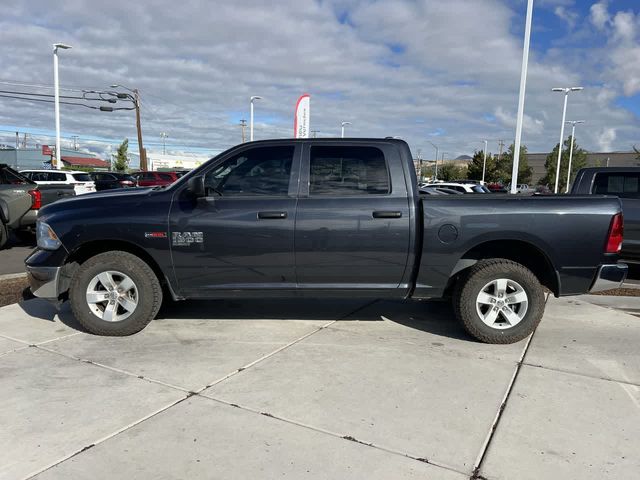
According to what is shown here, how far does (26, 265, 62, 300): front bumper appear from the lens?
4641 mm

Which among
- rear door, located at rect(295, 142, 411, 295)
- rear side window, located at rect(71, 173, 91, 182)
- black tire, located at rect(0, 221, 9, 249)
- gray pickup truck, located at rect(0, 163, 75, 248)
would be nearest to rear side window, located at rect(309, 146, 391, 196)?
rear door, located at rect(295, 142, 411, 295)

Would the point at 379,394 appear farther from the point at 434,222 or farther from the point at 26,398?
the point at 26,398

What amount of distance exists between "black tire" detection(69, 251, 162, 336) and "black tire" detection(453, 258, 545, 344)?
2.88m

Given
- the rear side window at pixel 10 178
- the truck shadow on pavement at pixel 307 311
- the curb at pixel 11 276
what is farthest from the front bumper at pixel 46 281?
the rear side window at pixel 10 178

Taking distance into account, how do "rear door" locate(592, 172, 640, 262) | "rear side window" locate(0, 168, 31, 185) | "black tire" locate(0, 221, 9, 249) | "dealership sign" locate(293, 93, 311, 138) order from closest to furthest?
"rear door" locate(592, 172, 640, 262) → "black tire" locate(0, 221, 9, 249) → "rear side window" locate(0, 168, 31, 185) → "dealership sign" locate(293, 93, 311, 138)

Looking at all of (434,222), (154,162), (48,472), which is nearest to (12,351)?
(48,472)

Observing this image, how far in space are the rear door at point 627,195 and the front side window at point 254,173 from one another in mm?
5541

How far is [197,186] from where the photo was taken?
4453 mm

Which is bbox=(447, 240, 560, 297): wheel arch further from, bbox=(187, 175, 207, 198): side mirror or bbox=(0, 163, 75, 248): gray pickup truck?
bbox=(0, 163, 75, 248): gray pickup truck

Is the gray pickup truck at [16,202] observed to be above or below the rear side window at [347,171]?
below

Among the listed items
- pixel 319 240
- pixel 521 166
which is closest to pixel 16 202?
pixel 319 240

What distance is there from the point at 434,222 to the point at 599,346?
2.02 m

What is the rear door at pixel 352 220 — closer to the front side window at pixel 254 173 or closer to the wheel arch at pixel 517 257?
the front side window at pixel 254 173

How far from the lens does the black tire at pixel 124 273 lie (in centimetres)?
467
